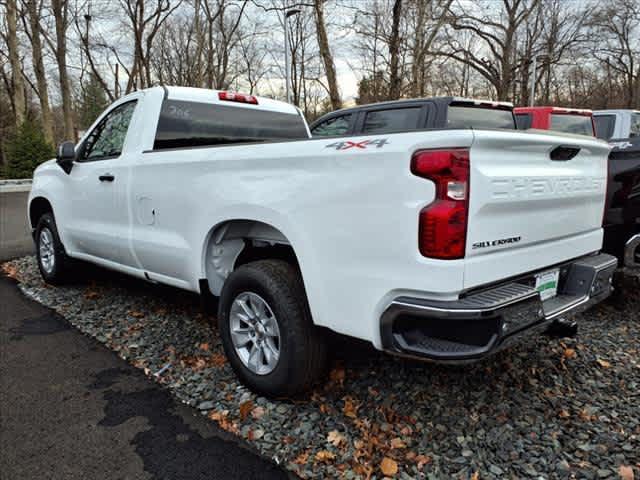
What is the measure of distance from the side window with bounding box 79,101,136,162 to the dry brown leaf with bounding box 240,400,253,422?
7.89 ft

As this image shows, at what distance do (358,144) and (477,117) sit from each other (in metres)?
4.00

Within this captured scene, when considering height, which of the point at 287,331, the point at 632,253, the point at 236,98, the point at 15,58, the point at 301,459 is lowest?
the point at 301,459

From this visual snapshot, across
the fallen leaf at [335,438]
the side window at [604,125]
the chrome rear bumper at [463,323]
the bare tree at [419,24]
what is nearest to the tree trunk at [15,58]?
the bare tree at [419,24]

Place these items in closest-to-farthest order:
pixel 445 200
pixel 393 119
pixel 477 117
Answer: pixel 445 200
pixel 477 117
pixel 393 119

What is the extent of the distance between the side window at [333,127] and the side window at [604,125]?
237 inches

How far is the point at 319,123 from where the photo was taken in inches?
288

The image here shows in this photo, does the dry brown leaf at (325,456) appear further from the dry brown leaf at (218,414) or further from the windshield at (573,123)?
the windshield at (573,123)

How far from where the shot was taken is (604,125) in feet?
33.0

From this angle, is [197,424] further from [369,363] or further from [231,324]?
[369,363]

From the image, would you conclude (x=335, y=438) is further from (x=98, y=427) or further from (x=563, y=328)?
(x=563, y=328)

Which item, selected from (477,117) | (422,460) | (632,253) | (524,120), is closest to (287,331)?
(422,460)

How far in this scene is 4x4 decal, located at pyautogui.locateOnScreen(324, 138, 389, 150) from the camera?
2.20 m

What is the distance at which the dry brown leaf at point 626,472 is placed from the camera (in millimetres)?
2258

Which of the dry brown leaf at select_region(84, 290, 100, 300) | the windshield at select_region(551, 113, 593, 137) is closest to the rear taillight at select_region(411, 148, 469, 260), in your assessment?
the dry brown leaf at select_region(84, 290, 100, 300)
